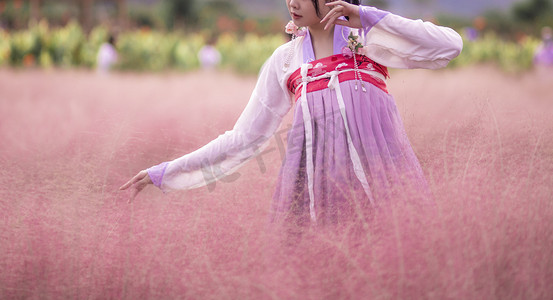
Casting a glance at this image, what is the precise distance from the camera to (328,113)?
5.04 ft

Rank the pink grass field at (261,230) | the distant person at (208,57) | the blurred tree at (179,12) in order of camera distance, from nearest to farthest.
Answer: the pink grass field at (261,230) < the distant person at (208,57) < the blurred tree at (179,12)

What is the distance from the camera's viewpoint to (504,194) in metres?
1.19

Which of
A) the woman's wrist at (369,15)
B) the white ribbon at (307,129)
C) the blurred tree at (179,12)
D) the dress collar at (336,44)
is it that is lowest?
the white ribbon at (307,129)

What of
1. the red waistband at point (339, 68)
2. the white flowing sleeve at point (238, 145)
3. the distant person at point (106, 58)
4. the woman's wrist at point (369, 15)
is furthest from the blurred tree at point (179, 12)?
the woman's wrist at point (369, 15)

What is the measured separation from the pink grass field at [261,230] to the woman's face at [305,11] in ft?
1.03

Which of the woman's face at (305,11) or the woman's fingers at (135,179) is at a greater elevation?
the woman's face at (305,11)

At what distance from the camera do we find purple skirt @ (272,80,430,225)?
1.44 m

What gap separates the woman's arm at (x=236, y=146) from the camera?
1.64m

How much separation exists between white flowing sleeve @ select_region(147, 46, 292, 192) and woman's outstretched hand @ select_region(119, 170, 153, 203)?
17mm

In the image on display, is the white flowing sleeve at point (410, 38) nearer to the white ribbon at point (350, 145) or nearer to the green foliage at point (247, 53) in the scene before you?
the white ribbon at point (350, 145)

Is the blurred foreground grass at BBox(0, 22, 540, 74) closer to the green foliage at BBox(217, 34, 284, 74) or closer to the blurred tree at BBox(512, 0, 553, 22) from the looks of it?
the green foliage at BBox(217, 34, 284, 74)

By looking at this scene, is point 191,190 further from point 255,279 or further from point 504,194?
point 504,194

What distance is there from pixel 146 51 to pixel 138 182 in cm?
918

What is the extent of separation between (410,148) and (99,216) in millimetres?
863
